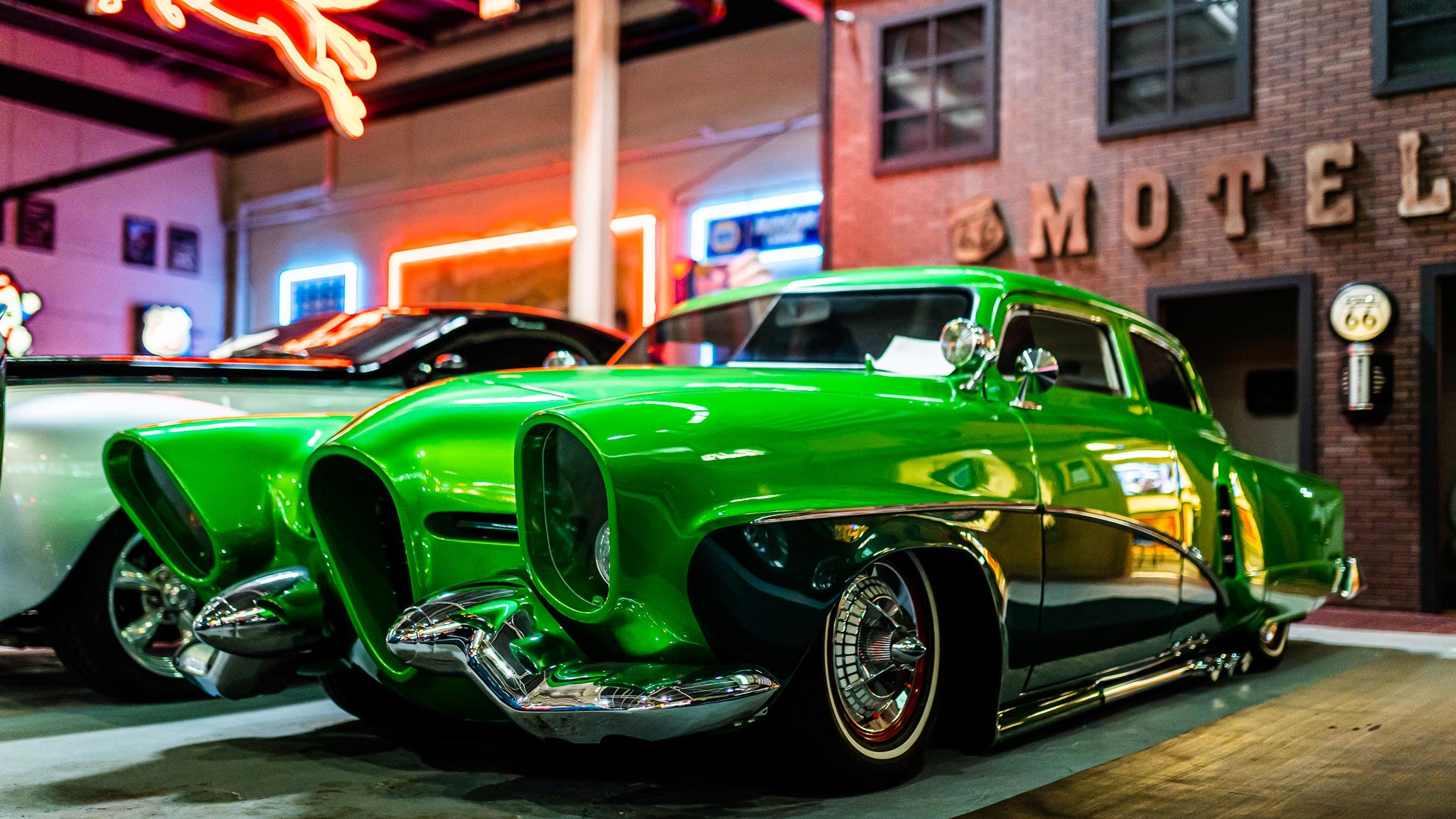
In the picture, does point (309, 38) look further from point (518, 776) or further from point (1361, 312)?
point (1361, 312)

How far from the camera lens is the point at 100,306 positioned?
20.5 meters

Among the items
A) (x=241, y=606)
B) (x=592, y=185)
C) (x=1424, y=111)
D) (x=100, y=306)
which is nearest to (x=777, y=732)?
(x=241, y=606)

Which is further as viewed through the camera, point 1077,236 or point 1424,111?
point 1077,236

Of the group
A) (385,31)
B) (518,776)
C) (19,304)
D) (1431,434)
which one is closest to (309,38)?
(518,776)

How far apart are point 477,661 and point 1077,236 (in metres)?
8.63

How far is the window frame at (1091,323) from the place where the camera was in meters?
4.10

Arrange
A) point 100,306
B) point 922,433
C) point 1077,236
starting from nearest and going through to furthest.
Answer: point 922,433, point 1077,236, point 100,306

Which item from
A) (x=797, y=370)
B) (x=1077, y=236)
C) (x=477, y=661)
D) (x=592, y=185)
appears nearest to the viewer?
(x=477, y=661)

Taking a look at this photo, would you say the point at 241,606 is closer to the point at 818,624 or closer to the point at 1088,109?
the point at 818,624

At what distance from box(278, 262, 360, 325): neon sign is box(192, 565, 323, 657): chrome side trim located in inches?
697

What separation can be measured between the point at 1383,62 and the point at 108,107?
17196 millimetres

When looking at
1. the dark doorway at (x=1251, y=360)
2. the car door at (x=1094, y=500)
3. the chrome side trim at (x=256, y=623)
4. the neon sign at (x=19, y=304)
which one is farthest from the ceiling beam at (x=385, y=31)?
the chrome side trim at (x=256, y=623)

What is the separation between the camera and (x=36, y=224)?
770 inches

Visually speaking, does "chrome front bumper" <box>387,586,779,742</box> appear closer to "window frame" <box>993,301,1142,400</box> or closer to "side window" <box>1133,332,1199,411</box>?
"window frame" <box>993,301,1142,400</box>
